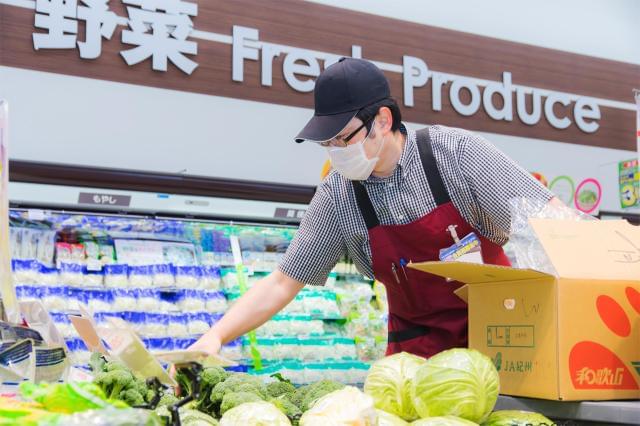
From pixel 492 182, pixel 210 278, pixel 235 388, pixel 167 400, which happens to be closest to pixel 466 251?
pixel 492 182

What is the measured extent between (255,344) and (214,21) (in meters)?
2.32

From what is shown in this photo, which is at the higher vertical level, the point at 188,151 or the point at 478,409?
the point at 188,151

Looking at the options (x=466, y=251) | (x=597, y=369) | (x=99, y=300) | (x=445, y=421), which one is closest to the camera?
(x=445, y=421)

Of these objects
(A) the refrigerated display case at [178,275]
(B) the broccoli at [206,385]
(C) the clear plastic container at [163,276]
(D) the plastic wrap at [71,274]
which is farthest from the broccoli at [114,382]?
(C) the clear plastic container at [163,276]

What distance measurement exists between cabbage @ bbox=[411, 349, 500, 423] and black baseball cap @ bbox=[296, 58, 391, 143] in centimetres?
96

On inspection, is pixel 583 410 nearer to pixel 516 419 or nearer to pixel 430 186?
pixel 516 419

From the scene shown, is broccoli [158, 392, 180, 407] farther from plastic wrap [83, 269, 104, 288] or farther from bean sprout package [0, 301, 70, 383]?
plastic wrap [83, 269, 104, 288]

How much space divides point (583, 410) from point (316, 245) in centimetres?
125

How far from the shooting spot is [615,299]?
1766 millimetres

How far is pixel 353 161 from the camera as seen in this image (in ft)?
8.09

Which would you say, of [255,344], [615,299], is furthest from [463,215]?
[255,344]

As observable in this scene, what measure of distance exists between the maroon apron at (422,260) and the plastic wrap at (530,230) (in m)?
Answer: 0.34

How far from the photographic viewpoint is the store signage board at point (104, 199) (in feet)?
13.7

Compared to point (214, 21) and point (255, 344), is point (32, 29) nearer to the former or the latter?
point (214, 21)
